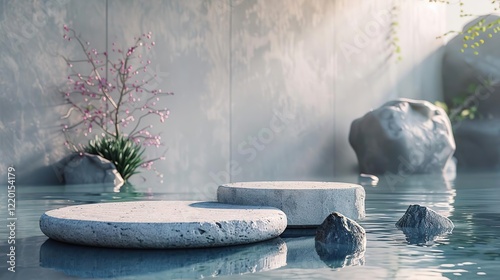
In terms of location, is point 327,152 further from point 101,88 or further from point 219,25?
point 101,88

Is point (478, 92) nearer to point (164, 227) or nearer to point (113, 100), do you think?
point (113, 100)

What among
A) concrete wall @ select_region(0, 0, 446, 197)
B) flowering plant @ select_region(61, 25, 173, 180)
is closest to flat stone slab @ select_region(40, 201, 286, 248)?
concrete wall @ select_region(0, 0, 446, 197)

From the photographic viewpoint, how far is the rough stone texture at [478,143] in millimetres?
15688

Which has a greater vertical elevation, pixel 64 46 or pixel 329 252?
pixel 64 46

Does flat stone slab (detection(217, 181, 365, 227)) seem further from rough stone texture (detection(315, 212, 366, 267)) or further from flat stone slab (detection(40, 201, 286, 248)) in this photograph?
rough stone texture (detection(315, 212, 366, 267))

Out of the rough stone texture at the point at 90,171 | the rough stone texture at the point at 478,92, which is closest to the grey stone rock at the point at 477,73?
the rough stone texture at the point at 478,92

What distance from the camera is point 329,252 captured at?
459cm

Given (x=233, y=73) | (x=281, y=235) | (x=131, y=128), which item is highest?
(x=233, y=73)

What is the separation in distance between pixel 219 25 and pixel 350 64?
10.8ft

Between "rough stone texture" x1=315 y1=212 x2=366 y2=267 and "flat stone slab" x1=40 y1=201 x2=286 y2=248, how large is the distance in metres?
0.30

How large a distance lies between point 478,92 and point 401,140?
4.14m

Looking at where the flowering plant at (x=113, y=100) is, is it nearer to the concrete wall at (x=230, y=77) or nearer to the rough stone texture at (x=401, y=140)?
the concrete wall at (x=230, y=77)

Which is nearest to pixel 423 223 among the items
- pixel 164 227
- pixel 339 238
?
pixel 339 238

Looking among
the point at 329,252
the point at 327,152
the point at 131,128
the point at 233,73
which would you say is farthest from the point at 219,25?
the point at 329,252
